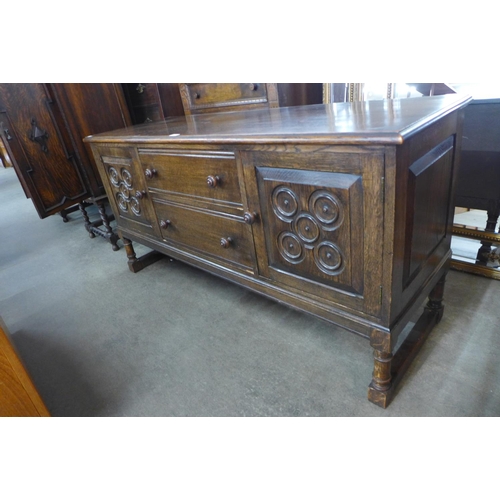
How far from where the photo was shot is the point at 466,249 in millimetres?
1896

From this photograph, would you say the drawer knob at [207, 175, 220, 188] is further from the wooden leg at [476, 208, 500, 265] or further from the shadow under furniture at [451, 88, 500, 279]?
the wooden leg at [476, 208, 500, 265]

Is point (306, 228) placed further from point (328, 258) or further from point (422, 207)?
point (422, 207)

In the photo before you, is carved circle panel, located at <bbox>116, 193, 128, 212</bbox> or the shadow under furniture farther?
carved circle panel, located at <bbox>116, 193, 128, 212</bbox>

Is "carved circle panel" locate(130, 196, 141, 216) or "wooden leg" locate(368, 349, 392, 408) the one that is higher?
"carved circle panel" locate(130, 196, 141, 216)

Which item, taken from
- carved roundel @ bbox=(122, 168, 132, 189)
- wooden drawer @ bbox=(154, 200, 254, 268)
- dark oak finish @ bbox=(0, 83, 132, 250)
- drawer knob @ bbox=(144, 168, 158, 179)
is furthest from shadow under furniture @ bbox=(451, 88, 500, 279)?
dark oak finish @ bbox=(0, 83, 132, 250)

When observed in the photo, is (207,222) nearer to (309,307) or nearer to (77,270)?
(309,307)

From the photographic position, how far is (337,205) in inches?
35.3

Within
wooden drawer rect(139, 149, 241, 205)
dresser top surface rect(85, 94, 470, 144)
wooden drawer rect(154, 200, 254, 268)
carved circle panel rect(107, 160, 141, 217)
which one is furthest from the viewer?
carved circle panel rect(107, 160, 141, 217)

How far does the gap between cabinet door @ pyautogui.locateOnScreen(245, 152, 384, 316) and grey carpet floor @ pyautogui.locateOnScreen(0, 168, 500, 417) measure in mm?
354

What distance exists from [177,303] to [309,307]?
84 centimetres

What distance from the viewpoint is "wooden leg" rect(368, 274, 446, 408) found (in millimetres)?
1057

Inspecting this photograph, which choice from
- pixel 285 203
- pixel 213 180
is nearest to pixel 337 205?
pixel 285 203

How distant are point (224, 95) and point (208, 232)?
102 cm

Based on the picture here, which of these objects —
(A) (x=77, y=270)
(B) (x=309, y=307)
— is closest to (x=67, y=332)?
(A) (x=77, y=270)
